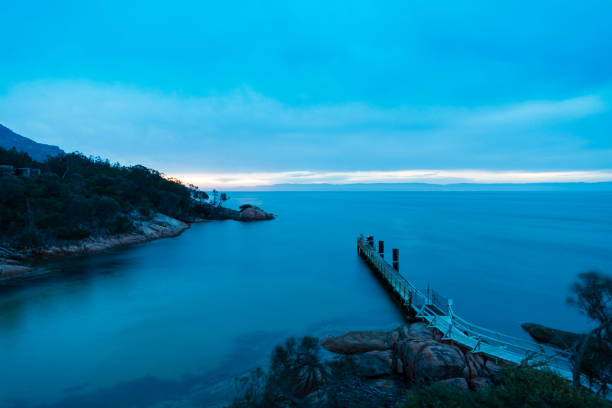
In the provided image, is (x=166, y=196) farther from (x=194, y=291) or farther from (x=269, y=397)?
(x=269, y=397)

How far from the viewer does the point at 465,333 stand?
1633 cm

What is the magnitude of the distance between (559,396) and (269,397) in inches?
275

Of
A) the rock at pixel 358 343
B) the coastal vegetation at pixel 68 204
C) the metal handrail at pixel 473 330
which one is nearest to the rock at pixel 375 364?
the rock at pixel 358 343

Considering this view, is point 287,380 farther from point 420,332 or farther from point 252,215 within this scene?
point 252,215

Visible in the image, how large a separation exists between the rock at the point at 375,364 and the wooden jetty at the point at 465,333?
2.94 meters

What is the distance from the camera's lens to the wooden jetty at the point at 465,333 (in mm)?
12148

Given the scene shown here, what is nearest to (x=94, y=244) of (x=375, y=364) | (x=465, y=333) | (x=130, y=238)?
(x=130, y=238)

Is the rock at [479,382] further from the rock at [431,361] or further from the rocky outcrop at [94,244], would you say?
the rocky outcrop at [94,244]

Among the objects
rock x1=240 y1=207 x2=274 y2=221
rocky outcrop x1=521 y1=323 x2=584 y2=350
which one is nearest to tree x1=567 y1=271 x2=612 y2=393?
rocky outcrop x1=521 y1=323 x2=584 y2=350

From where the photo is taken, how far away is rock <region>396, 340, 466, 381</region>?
1147cm

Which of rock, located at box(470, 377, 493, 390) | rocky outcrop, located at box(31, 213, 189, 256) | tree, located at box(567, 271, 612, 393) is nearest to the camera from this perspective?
tree, located at box(567, 271, 612, 393)

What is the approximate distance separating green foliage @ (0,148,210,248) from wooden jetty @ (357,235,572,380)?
38432mm

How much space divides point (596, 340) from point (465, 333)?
625 cm

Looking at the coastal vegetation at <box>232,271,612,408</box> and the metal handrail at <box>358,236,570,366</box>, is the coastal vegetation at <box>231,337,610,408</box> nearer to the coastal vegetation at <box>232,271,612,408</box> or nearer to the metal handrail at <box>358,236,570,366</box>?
the coastal vegetation at <box>232,271,612,408</box>
